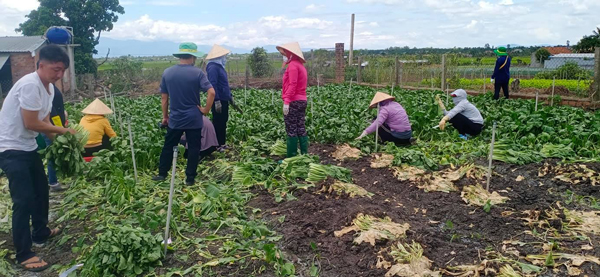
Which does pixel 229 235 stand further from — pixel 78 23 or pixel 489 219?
pixel 78 23

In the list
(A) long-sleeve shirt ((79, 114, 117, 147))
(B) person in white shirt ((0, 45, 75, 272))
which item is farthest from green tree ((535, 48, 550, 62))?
(B) person in white shirt ((0, 45, 75, 272))

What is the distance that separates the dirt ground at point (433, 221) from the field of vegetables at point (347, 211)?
0.02 metres

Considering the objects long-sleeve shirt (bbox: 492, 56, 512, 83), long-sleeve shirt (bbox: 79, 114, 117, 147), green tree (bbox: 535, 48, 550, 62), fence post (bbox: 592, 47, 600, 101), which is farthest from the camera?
green tree (bbox: 535, 48, 550, 62)

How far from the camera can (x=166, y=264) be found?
3.62m

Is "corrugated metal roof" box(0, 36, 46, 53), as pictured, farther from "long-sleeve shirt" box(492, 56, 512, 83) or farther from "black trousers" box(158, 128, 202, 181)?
"long-sleeve shirt" box(492, 56, 512, 83)

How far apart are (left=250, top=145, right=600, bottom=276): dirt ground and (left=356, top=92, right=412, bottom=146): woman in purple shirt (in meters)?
1.42

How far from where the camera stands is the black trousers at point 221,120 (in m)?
7.25

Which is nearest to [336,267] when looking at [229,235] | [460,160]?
[229,235]

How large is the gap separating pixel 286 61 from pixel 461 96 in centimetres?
331

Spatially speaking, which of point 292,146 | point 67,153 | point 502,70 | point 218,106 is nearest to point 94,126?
point 218,106

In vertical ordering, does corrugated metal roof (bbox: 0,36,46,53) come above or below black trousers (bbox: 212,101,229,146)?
above

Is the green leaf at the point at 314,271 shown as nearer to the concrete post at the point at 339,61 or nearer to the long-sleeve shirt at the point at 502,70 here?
the long-sleeve shirt at the point at 502,70

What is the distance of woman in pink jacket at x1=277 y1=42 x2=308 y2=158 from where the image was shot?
6062mm

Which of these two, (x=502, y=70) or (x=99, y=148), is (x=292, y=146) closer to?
(x=99, y=148)
